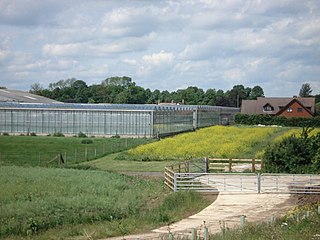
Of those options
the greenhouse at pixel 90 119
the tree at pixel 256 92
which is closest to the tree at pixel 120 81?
the tree at pixel 256 92

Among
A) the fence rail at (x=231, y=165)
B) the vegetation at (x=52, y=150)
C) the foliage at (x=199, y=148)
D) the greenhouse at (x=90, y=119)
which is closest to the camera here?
the fence rail at (x=231, y=165)

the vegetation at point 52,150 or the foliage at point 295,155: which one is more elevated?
the foliage at point 295,155

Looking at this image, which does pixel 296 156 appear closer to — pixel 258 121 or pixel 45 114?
pixel 45 114

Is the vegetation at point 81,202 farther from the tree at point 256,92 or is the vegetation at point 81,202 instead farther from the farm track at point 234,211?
the tree at point 256,92

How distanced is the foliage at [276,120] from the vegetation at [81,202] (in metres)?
66.1

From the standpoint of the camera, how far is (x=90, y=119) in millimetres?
74625

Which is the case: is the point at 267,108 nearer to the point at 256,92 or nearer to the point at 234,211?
the point at 256,92

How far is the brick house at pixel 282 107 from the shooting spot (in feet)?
366

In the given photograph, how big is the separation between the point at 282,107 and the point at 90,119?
175 ft

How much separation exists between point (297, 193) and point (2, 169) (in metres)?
18.0

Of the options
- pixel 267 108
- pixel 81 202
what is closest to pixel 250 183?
pixel 81 202

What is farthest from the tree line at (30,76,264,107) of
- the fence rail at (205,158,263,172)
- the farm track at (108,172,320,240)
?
the farm track at (108,172,320,240)

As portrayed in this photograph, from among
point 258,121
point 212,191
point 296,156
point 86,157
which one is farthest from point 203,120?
point 212,191

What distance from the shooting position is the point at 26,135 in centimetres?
7488
